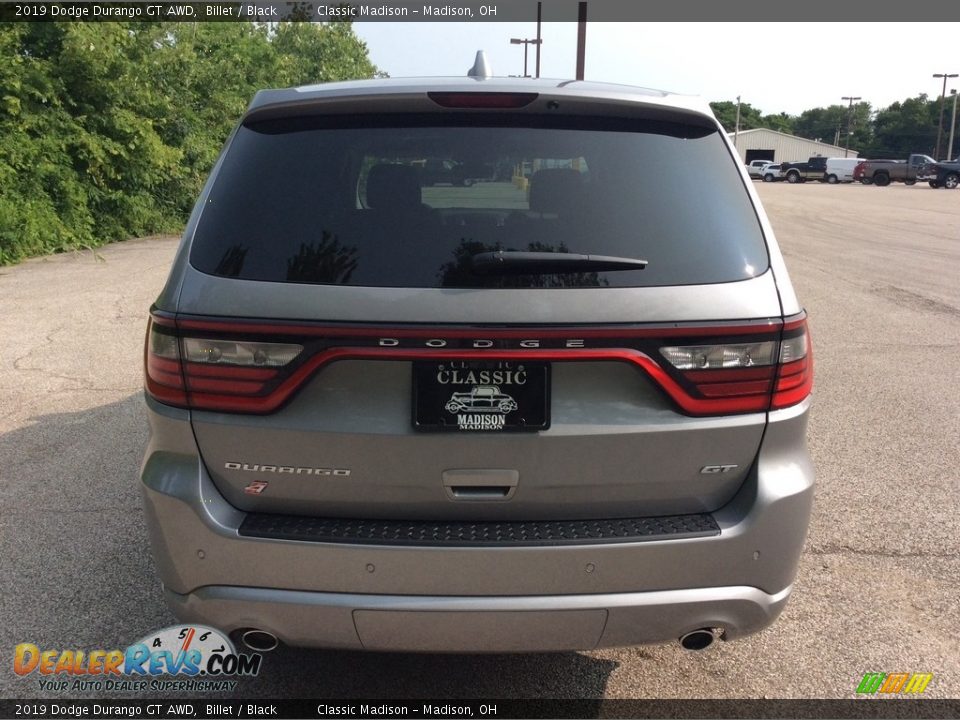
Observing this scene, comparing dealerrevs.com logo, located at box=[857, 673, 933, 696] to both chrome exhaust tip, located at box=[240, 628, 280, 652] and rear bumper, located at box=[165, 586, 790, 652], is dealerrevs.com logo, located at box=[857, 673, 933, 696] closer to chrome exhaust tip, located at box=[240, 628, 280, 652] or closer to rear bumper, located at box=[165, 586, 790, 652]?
rear bumper, located at box=[165, 586, 790, 652]

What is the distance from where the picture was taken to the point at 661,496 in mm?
2320

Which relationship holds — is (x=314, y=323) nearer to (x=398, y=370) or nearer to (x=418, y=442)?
(x=398, y=370)

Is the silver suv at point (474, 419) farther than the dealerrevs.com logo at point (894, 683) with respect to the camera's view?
No

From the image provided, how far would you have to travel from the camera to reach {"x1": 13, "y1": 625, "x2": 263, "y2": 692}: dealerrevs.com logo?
9.46 feet

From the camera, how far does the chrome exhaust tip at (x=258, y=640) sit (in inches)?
93.4

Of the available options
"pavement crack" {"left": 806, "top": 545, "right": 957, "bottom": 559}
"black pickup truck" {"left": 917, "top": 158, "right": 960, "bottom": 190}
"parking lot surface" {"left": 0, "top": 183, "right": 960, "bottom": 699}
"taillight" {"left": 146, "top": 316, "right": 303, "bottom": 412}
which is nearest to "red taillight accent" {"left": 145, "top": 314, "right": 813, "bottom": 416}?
"taillight" {"left": 146, "top": 316, "right": 303, "bottom": 412}

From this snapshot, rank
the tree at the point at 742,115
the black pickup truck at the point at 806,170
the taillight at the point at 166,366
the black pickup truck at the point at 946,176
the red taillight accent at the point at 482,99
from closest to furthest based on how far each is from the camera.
A: the taillight at the point at 166,366, the red taillight accent at the point at 482,99, the black pickup truck at the point at 946,176, the black pickup truck at the point at 806,170, the tree at the point at 742,115

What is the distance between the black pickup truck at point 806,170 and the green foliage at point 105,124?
2082 inches

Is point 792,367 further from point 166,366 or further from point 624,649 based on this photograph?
point 166,366

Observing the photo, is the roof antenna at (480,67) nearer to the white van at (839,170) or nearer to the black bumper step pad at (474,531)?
the black bumper step pad at (474,531)

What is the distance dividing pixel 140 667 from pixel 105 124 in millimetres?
14629

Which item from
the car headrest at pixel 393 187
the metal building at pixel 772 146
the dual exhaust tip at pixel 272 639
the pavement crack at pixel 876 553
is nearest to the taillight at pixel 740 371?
the dual exhaust tip at pixel 272 639

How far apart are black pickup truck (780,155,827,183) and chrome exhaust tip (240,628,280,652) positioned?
67.3 m

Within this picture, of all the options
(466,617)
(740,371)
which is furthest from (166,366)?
(740,371)
